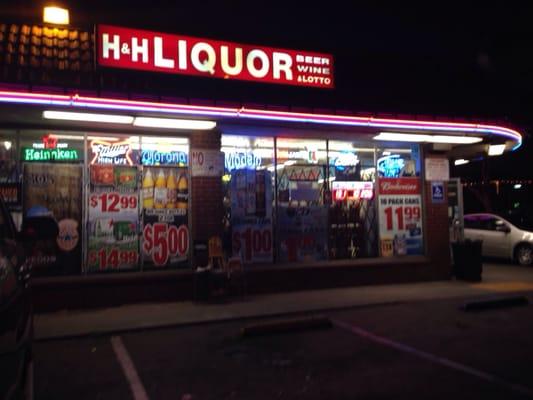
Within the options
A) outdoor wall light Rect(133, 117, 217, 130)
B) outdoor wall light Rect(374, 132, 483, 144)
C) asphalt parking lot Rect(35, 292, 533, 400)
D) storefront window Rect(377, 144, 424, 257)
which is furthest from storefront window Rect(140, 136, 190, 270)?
storefront window Rect(377, 144, 424, 257)

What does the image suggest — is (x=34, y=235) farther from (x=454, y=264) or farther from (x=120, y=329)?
(x=454, y=264)

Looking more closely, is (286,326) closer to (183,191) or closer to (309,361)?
(309,361)

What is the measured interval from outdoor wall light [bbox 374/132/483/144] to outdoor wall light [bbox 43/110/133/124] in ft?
18.5

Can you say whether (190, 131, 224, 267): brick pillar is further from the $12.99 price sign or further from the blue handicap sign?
the blue handicap sign

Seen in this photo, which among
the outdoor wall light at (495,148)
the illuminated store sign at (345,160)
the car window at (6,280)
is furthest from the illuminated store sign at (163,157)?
the outdoor wall light at (495,148)

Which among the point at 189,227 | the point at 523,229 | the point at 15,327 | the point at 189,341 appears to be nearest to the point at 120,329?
the point at 189,341

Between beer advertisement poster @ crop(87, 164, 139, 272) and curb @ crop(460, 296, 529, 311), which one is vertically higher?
beer advertisement poster @ crop(87, 164, 139, 272)

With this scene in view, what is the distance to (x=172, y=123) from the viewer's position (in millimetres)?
9820

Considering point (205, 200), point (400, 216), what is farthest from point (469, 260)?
point (205, 200)

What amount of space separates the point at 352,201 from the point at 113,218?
17.8 feet

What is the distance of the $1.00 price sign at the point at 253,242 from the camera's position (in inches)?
441

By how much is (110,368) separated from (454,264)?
931cm

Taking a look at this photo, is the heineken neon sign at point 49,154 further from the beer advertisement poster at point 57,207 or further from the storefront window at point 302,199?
the storefront window at point 302,199

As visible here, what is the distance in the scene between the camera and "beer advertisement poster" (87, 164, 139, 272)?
32.9 ft
